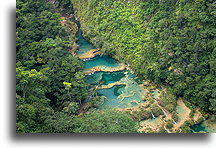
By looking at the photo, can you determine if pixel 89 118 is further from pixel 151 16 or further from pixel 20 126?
pixel 151 16

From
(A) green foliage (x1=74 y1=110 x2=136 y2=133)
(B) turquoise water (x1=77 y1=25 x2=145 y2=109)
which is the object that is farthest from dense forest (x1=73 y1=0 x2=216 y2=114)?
(A) green foliage (x1=74 y1=110 x2=136 y2=133)

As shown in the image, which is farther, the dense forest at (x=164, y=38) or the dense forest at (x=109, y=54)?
the dense forest at (x=164, y=38)

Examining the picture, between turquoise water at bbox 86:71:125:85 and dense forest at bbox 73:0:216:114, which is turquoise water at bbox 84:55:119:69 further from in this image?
turquoise water at bbox 86:71:125:85

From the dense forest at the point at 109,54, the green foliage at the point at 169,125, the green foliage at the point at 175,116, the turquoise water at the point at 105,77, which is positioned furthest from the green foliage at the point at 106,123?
the turquoise water at the point at 105,77

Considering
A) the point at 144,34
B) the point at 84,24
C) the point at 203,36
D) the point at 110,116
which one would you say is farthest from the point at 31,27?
the point at 203,36

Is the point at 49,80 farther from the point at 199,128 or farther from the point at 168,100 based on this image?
the point at 199,128

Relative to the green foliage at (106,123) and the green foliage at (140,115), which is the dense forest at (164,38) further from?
the green foliage at (106,123)
